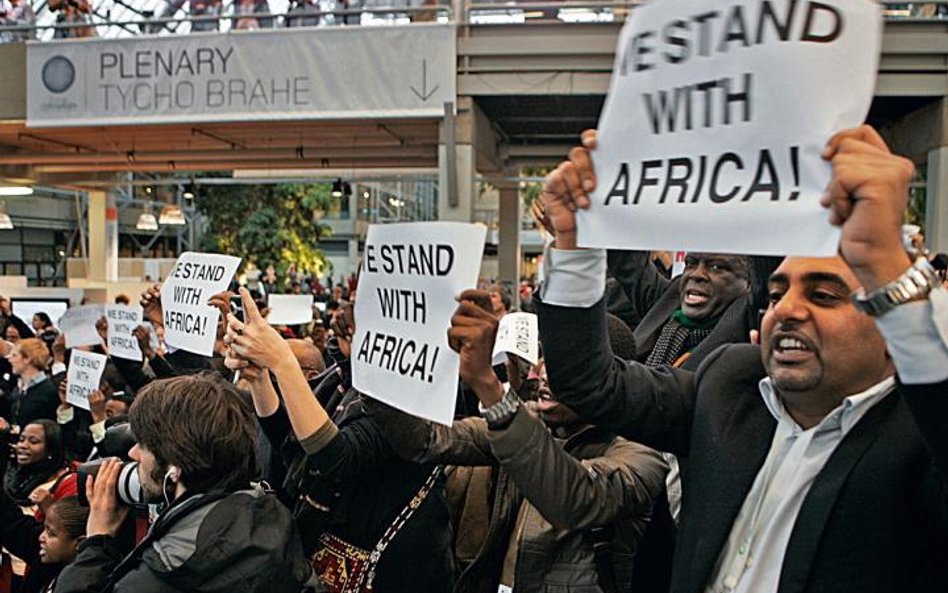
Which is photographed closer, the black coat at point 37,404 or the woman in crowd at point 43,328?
the black coat at point 37,404

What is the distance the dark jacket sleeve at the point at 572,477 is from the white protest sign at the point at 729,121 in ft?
1.68

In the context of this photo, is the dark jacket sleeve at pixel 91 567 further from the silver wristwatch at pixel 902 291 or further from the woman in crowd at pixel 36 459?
the woman in crowd at pixel 36 459

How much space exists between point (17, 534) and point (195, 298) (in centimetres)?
141

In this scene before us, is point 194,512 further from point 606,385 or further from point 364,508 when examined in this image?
point 606,385

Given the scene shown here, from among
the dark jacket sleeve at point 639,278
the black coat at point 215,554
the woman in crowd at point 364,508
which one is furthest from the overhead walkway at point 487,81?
the black coat at point 215,554

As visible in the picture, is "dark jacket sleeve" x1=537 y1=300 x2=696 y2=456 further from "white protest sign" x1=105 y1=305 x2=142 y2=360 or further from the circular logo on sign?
the circular logo on sign

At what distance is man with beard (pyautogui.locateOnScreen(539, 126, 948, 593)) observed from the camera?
1301 millimetres

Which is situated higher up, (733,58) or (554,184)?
(733,58)

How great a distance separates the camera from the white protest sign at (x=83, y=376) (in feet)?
18.0

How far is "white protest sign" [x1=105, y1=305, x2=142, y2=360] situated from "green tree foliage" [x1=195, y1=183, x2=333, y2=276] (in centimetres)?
1915

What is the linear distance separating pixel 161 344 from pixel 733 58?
17.7ft

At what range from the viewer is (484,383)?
2.15 meters

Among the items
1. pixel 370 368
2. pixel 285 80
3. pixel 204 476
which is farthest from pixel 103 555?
pixel 285 80

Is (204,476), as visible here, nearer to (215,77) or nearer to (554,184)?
(554,184)
